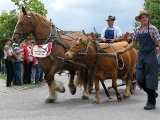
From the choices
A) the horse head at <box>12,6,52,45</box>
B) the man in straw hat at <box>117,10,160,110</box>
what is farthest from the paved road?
the horse head at <box>12,6,52,45</box>

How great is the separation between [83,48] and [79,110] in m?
1.54

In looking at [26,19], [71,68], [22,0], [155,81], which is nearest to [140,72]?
[155,81]

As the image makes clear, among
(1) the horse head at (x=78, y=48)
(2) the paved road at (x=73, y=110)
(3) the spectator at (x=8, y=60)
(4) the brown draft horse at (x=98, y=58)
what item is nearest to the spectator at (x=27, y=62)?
(3) the spectator at (x=8, y=60)

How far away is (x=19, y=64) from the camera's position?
15.2 metres

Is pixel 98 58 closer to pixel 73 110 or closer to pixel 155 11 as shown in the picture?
pixel 73 110

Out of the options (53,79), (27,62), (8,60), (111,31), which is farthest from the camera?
(27,62)

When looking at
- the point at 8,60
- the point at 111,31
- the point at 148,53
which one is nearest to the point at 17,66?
the point at 8,60

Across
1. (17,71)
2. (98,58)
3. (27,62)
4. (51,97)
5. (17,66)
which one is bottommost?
(51,97)

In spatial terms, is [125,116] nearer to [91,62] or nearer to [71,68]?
[91,62]

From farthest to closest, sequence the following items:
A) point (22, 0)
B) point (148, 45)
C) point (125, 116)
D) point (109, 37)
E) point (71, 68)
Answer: point (22, 0)
point (109, 37)
point (71, 68)
point (148, 45)
point (125, 116)

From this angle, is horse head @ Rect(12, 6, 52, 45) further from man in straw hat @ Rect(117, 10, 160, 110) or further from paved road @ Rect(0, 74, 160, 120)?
man in straw hat @ Rect(117, 10, 160, 110)

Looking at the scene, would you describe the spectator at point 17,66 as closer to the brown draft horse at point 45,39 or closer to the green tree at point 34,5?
the brown draft horse at point 45,39

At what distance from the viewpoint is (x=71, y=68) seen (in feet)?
34.5

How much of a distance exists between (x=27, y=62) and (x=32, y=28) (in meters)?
5.81
